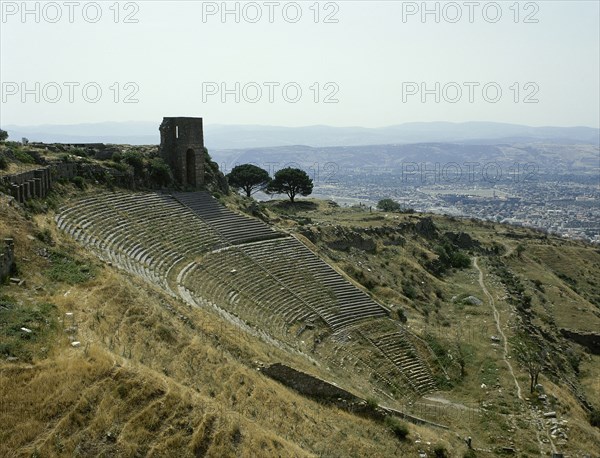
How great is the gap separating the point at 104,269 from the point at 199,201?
15918 millimetres

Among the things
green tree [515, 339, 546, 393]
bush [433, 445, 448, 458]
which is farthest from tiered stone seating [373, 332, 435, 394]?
bush [433, 445, 448, 458]

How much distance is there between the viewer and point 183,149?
123 feet

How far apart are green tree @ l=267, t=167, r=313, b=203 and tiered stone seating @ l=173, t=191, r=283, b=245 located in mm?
20279

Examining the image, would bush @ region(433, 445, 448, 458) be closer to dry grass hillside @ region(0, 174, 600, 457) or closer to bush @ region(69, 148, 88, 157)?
dry grass hillside @ region(0, 174, 600, 457)

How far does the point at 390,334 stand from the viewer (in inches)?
1011

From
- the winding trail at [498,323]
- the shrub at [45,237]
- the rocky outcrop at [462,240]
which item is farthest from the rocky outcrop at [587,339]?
the shrub at [45,237]

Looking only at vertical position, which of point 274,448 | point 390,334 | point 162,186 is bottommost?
point 390,334

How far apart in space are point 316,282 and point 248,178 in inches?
1157

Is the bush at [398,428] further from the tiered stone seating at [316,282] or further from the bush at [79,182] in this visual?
the bush at [79,182]

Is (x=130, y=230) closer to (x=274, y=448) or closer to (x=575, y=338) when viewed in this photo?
(x=274, y=448)

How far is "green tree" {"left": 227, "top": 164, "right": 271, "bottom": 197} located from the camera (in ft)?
185

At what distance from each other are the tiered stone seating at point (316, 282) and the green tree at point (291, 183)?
23.8 metres

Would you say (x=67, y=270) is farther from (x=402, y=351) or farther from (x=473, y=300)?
(x=473, y=300)

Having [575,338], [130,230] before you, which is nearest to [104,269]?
[130,230]
